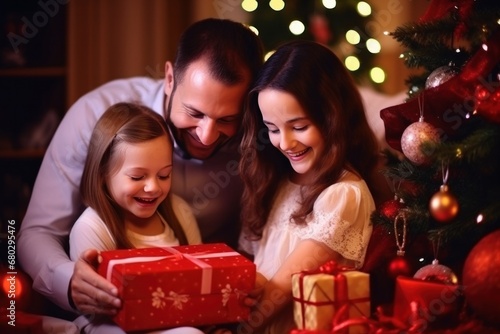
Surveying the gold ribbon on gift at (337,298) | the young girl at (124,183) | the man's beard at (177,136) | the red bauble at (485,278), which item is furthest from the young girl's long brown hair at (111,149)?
the red bauble at (485,278)

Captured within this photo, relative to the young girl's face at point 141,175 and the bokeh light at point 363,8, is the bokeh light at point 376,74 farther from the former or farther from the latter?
the young girl's face at point 141,175

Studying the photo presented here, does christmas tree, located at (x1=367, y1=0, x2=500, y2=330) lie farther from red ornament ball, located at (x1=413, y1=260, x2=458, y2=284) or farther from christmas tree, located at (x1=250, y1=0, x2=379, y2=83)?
christmas tree, located at (x1=250, y1=0, x2=379, y2=83)

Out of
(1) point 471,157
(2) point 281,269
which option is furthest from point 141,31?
(1) point 471,157

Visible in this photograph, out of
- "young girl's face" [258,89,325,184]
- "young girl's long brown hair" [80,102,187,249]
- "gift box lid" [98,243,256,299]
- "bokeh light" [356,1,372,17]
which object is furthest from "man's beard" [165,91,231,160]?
"bokeh light" [356,1,372,17]

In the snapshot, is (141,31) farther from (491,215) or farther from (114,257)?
(491,215)

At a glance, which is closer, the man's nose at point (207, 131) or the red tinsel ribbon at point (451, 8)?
the red tinsel ribbon at point (451, 8)

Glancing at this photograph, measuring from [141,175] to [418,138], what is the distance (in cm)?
74

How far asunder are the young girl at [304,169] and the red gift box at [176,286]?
0.27 ft

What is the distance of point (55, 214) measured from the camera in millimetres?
2170

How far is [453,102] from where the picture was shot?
1.66 m

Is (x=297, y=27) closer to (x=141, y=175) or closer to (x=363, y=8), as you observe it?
(x=363, y=8)

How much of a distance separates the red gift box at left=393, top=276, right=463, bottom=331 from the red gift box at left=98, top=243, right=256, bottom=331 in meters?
0.37

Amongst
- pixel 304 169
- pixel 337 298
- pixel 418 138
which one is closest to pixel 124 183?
pixel 304 169

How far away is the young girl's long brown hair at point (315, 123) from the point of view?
195 centimetres
